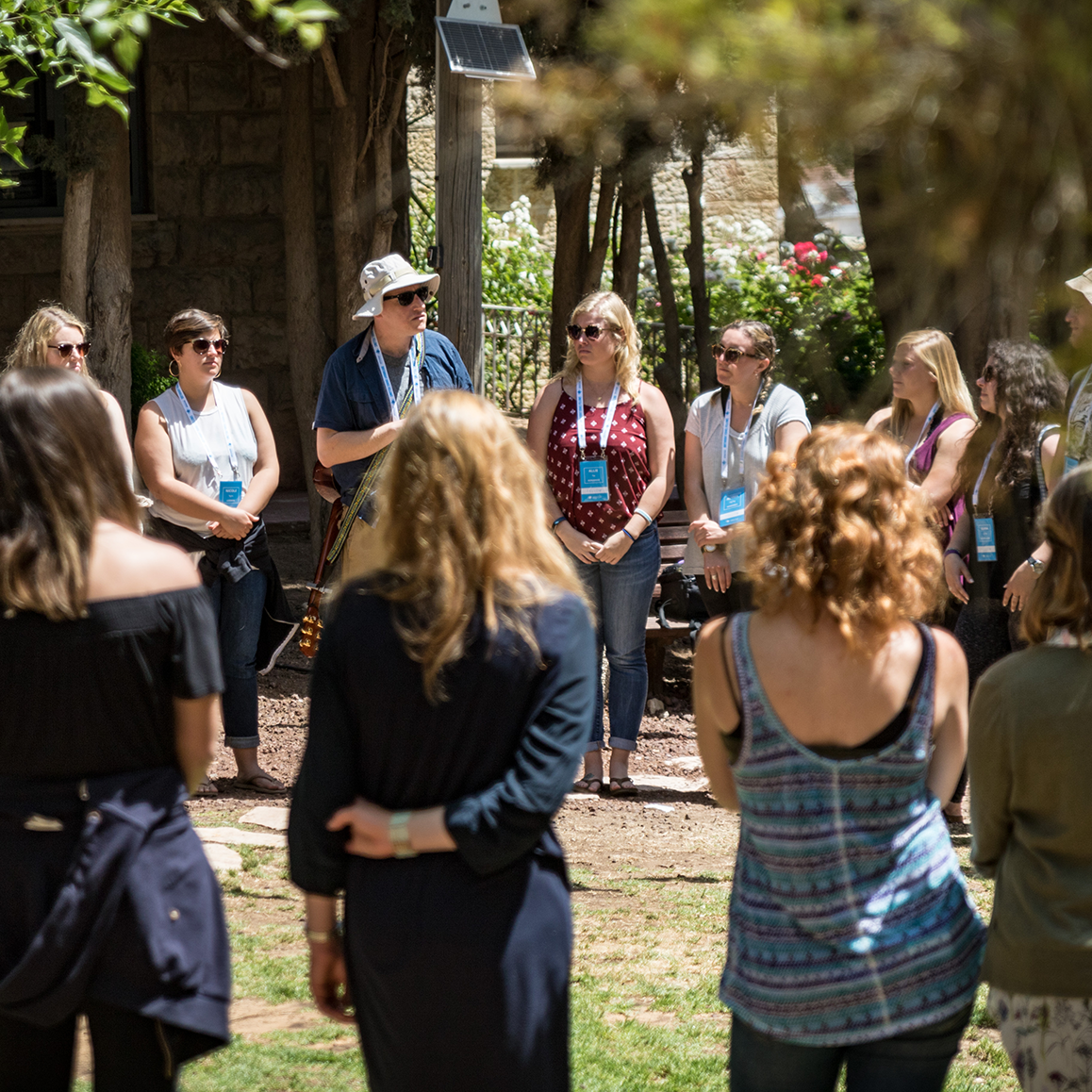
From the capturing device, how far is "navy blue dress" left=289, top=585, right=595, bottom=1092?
2213mm

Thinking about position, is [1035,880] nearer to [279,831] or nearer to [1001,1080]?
[1001,1080]

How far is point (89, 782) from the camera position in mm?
2336

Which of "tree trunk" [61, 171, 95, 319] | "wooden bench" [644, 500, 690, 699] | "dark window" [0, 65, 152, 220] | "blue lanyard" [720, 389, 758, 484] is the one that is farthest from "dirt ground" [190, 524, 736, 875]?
"dark window" [0, 65, 152, 220]

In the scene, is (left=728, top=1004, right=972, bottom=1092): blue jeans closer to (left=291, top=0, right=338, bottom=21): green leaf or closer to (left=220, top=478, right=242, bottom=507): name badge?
(left=291, top=0, right=338, bottom=21): green leaf

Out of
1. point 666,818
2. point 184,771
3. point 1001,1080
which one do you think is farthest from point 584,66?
point 666,818

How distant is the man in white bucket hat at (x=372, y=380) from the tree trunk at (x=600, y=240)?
4.12 meters

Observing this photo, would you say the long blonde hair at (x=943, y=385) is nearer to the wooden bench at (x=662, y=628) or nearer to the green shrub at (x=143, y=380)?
the wooden bench at (x=662, y=628)

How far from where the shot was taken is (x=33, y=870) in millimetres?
2295

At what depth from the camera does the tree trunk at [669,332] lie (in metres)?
11.2

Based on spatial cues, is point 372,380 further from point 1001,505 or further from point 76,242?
point 76,242

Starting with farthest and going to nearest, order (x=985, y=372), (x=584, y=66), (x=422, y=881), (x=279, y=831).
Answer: (x=279, y=831), (x=985, y=372), (x=422, y=881), (x=584, y=66)

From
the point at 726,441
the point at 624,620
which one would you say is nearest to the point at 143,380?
the point at 624,620

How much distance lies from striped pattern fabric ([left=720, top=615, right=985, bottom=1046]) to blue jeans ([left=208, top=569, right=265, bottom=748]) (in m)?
3.91

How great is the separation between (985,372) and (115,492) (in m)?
3.54
